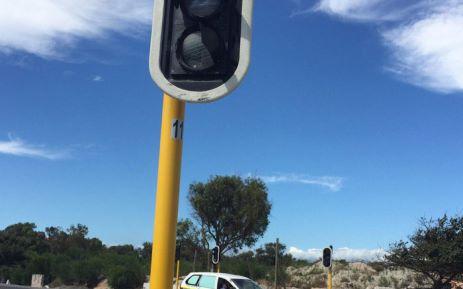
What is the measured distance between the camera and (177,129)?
2676 millimetres

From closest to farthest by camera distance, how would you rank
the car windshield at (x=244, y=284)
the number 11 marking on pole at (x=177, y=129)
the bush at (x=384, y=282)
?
the number 11 marking on pole at (x=177, y=129)
the car windshield at (x=244, y=284)
the bush at (x=384, y=282)

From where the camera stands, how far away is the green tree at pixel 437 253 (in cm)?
2638

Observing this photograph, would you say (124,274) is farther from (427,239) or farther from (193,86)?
(193,86)

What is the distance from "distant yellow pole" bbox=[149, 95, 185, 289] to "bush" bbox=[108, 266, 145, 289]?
39.7 metres

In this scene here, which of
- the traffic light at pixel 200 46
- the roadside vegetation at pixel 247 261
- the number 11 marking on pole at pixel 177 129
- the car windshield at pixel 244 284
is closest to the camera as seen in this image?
the traffic light at pixel 200 46

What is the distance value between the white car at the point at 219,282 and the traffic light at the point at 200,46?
18.3 m

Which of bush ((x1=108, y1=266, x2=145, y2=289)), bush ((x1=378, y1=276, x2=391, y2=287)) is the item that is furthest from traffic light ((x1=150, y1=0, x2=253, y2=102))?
bush ((x1=108, y1=266, x2=145, y2=289))

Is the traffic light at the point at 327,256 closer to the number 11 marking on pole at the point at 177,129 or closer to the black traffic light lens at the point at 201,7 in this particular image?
the number 11 marking on pole at the point at 177,129

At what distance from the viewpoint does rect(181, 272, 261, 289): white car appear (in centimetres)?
2041

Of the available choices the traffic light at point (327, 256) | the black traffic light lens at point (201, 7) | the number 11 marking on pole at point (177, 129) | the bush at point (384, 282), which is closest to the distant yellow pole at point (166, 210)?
the number 11 marking on pole at point (177, 129)

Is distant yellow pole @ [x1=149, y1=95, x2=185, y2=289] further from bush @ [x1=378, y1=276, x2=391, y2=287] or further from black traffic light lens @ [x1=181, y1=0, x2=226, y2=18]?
bush @ [x1=378, y1=276, x2=391, y2=287]

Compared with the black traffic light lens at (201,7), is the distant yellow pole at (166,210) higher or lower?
lower

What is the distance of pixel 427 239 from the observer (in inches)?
1101

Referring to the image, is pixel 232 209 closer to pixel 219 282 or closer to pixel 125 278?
pixel 125 278
